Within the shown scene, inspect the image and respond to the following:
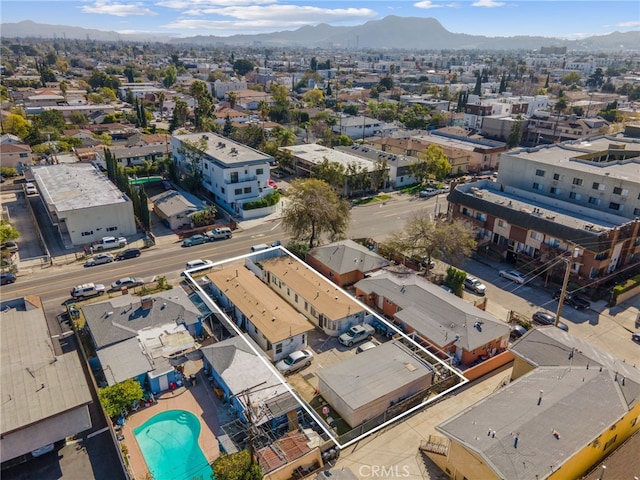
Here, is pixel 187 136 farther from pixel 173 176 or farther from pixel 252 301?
pixel 252 301

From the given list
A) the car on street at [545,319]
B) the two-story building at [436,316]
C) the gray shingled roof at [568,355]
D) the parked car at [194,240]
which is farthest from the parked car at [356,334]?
the parked car at [194,240]

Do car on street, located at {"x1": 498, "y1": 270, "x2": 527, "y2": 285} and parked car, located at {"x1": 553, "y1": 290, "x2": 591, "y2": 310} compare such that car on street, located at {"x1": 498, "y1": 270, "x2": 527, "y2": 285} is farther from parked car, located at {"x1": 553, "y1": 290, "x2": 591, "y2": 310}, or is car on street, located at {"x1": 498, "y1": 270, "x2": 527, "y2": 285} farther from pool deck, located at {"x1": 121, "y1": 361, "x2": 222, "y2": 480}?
pool deck, located at {"x1": 121, "y1": 361, "x2": 222, "y2": 480}

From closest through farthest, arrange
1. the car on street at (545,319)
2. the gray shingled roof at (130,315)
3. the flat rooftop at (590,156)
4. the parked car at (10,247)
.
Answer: the gray shingled roof at (130,315)
the car on street at (545,319)
the parked car at (10,247)
the flat rooftop at (590,156)

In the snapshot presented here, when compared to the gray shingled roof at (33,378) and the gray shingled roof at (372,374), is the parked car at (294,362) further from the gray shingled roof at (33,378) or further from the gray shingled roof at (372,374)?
the gray shingled roof at (33,378)

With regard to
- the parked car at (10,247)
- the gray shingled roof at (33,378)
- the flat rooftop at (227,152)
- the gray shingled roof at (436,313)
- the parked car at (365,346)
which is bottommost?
the parked car at (365,346)

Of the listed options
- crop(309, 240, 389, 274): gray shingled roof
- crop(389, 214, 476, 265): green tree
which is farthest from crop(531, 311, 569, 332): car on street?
crop(309, 240, 389, 274): gray shingled roof

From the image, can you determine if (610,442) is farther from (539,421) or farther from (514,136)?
(514,136)
